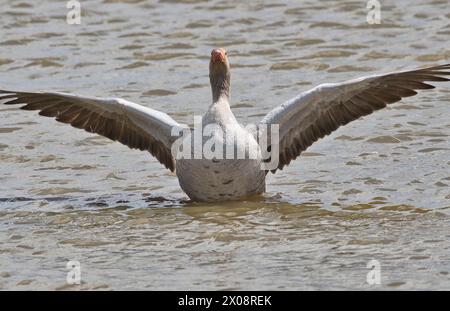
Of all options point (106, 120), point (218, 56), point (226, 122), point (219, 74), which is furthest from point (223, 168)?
point (106, 120)

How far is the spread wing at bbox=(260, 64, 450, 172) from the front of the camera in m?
11.1

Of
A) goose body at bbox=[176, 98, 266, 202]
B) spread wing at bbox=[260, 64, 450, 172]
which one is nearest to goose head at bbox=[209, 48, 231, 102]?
goose body at bbox=[176, 98, 266, 202]

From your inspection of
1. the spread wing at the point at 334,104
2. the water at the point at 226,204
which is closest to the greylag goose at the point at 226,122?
the spread wing at the point at 334,104

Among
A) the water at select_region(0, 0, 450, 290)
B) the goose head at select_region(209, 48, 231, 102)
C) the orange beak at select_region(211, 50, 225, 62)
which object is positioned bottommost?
the water at select_region(0, 0, 450, 290)

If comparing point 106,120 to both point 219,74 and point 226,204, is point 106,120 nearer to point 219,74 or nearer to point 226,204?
point 219,74

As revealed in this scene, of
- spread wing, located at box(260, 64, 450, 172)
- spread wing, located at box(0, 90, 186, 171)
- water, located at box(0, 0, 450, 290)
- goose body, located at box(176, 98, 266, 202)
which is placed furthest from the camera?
spread wing, located at box(0, 90, 186, 171)

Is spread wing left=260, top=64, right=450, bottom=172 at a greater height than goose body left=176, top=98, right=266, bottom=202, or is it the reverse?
spread wing left=260, top=64, right=450, bottom=172

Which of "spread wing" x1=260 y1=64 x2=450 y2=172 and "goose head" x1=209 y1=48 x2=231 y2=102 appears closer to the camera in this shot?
"spread wing" x1=260 y1=64 x2=450 y2=172

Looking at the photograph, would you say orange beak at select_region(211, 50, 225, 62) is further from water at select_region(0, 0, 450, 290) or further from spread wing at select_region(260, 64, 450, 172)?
water at select_region(0, 0, 450, 290)

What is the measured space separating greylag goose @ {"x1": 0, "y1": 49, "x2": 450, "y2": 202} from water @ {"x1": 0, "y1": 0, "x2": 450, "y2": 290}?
30cm

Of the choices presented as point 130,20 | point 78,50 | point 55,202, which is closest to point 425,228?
point 55,202

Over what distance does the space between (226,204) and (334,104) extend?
1388 mm

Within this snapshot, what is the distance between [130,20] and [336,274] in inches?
428

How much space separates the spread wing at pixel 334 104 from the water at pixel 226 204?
1.75ft
